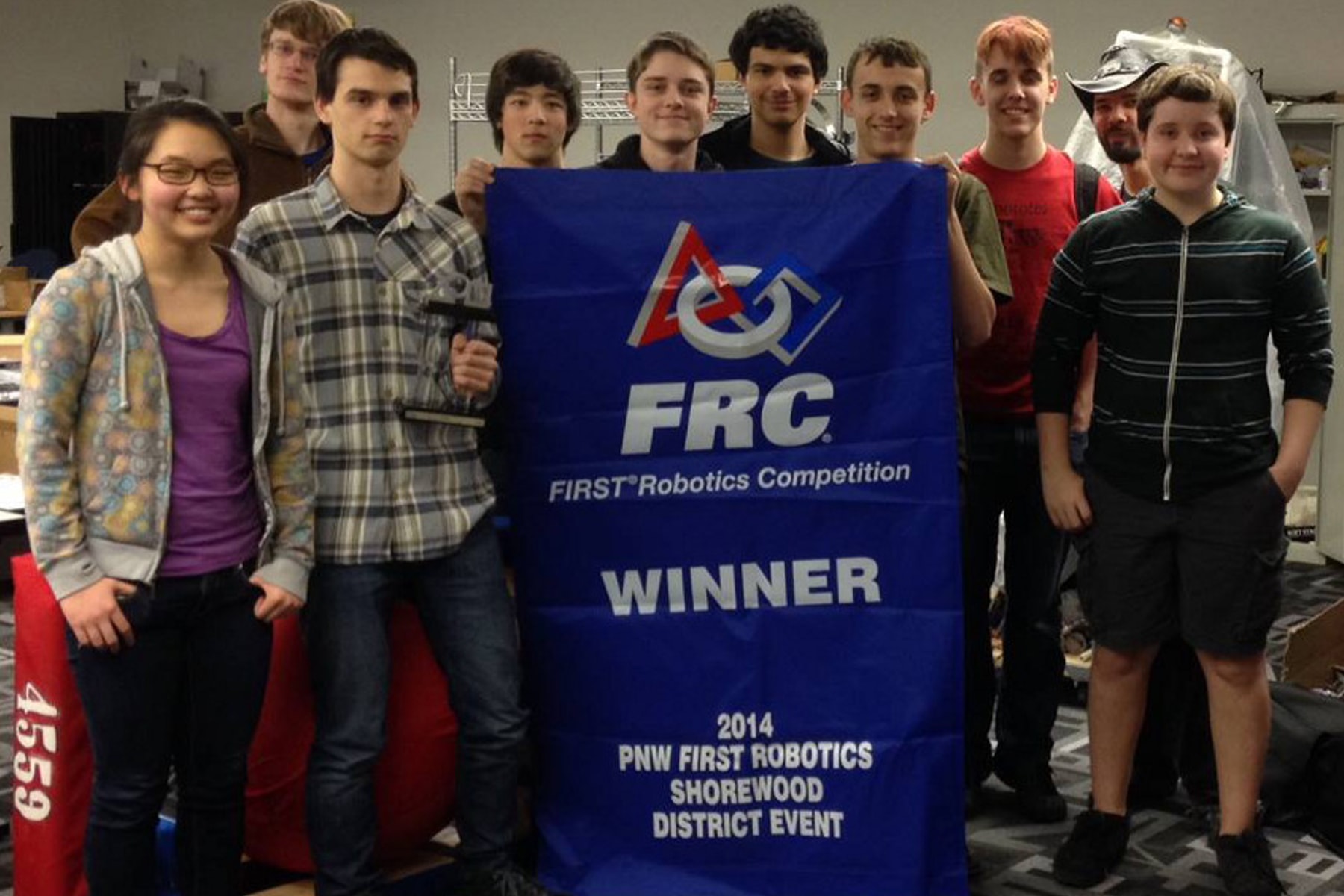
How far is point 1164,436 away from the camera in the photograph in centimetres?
263

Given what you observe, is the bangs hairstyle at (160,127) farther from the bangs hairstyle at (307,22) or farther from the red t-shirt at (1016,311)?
the red t-shirt at (1016,311)

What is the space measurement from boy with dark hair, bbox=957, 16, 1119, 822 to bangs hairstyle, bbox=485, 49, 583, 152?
0.80 metres

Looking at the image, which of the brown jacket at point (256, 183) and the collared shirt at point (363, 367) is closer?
the collared shirt at point (363, 367)

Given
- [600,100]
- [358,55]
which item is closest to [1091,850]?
[358,55]

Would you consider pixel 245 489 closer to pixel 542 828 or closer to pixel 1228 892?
pixel 542 828

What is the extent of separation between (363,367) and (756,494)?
663mm

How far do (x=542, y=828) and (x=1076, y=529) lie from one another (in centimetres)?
107

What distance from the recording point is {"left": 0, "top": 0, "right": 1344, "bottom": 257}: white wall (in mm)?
6434

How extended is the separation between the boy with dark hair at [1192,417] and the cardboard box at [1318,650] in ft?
3.03

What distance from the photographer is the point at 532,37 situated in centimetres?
819

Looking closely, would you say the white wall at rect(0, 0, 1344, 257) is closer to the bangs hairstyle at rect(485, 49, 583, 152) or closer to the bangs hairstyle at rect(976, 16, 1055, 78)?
the bangs hairstyle at rect(976, 16, 1055, 78)

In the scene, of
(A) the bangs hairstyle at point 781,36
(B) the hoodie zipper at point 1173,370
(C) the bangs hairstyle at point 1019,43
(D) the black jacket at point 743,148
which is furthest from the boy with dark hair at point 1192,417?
(A) the bangs hairstyle at point 781,36

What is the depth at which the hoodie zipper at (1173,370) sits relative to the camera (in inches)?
103

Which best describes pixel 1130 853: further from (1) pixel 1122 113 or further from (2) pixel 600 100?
(2) pixel 600 100
